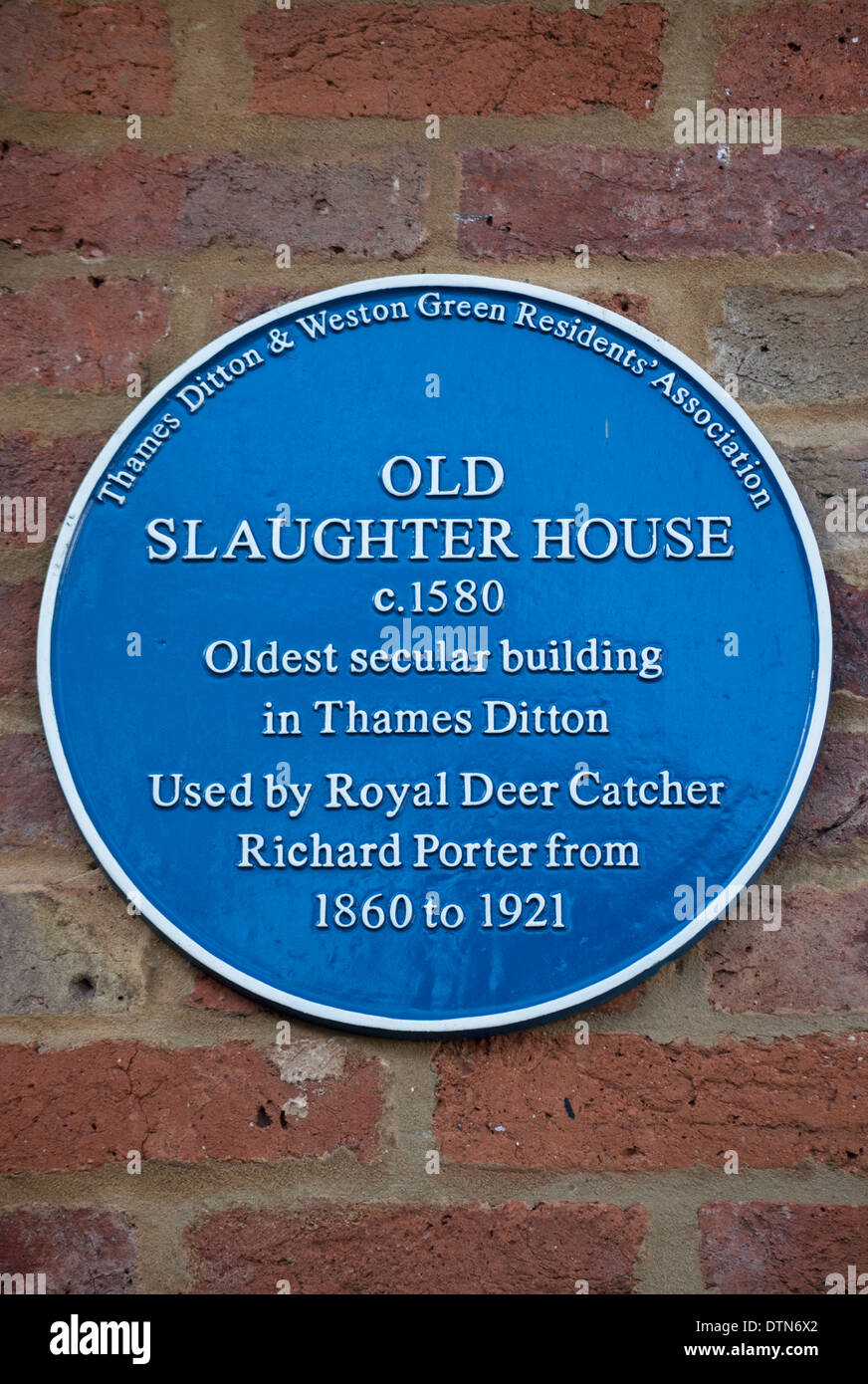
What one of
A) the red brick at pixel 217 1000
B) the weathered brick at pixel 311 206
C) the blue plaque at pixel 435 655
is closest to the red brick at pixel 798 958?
the blue plaque at pixel 435 655

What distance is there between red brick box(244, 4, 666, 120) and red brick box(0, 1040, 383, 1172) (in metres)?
1.63

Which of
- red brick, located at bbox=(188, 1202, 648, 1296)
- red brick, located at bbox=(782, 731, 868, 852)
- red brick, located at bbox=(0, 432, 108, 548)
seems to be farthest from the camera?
red brick, located at bbox=(0, 432, 108, 548)

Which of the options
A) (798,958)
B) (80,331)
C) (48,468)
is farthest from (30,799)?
(798,958)

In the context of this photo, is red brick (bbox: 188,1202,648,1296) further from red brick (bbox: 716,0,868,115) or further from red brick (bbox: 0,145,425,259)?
red brick (bbox: 716,0,868,115)

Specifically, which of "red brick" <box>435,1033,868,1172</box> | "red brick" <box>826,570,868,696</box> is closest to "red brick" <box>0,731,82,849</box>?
"red brick" <box>435,1033,868,1172</box>

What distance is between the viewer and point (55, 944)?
201cm

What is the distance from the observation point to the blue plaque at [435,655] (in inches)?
76.1

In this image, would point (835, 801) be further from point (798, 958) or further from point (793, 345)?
point (793, 345)

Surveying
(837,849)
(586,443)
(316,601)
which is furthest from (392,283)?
(837,849)

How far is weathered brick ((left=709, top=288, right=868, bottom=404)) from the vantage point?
2.13 metres

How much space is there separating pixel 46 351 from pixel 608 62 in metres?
1.11

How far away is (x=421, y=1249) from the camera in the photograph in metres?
1.91

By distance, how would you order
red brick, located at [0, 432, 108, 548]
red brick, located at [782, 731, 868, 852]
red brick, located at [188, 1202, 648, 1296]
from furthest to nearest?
red brick, located at [0, 432, 108, 548] < red brick, located at [782, 731, 868, 852] < red brick, located at [188, 1202, 648, 1296]

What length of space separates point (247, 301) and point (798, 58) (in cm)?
107
